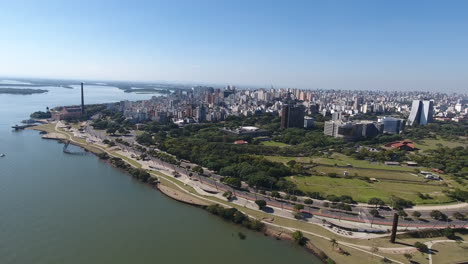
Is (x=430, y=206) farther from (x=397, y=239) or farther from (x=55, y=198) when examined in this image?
(x=55, y=198)

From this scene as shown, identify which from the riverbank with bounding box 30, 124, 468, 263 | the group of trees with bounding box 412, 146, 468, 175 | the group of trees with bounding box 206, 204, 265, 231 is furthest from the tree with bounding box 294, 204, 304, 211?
the group of trees with bounding box 412, 146, 468, 175

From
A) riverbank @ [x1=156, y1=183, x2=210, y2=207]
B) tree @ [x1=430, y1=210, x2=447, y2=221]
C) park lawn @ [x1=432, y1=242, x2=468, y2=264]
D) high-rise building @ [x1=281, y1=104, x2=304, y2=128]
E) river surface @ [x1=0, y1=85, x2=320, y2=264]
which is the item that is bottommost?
river surface @ [x1=0, y1=85, x2=320, y2=264]

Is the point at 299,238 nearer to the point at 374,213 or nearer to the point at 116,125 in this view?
the point at 374,213

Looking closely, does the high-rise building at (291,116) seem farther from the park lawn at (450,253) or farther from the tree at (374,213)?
the park lawn at (450,253)

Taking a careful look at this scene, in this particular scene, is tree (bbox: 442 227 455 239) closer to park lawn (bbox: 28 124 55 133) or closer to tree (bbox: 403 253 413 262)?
tree (bbox: 403 253 413 262)

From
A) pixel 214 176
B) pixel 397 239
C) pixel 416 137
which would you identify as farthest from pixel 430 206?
pixel 416 137

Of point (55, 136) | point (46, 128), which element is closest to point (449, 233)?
point (55, 136)

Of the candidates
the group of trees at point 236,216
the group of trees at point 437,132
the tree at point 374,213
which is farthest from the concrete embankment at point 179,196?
the group of trees at point 437,132
